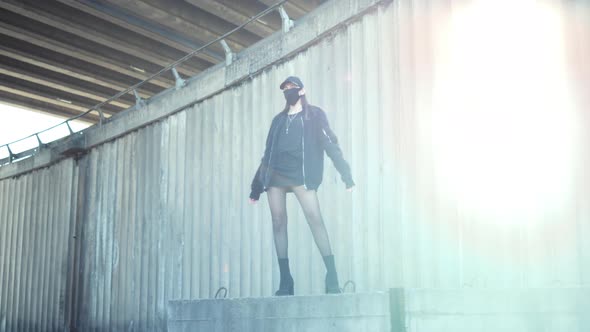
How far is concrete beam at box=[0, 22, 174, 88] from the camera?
47.7 feet

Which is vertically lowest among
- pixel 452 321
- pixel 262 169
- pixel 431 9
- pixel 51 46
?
pixel 452 321

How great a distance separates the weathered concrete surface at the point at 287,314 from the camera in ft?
19.2

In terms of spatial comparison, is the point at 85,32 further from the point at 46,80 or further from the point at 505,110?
the point at 505,110

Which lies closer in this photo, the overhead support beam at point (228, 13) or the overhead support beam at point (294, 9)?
the overhead support beam at point (228, 13)

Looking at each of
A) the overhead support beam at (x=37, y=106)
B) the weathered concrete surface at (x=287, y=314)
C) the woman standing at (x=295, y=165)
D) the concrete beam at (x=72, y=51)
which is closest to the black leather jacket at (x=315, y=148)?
the woman standing at (x=295, y=165)

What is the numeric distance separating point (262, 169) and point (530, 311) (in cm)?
396

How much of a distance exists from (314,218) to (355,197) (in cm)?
121

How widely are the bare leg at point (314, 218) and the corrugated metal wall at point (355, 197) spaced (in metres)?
0.97

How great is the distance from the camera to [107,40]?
1505 centimetres

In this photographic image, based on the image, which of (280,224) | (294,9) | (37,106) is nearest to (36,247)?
(37,106)

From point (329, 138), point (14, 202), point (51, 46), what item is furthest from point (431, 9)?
point (14, 202)

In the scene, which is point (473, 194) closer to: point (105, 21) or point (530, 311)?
point (530, 311)

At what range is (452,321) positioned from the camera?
→ 17.2ft

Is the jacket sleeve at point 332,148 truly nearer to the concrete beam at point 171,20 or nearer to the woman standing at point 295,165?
the woman standing at point 295,165
